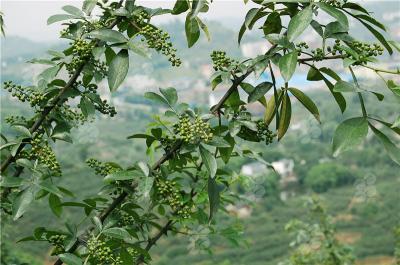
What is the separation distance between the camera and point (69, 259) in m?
1.02

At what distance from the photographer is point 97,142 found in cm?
3256

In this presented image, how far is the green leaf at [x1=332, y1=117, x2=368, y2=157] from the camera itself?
88cm

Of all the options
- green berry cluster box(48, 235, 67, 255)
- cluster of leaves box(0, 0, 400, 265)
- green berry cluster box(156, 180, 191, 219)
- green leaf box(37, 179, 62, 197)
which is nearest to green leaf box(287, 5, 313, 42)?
cluster of leaves box(0, 0, 400, 265)

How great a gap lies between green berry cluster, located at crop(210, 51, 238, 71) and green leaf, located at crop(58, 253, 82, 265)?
1.32ft

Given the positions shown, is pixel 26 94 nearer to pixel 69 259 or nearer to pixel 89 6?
pixel 89 6

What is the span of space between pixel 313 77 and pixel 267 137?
0.13m

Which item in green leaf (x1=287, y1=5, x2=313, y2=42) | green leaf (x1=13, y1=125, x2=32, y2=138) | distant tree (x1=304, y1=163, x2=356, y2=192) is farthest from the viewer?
distant tree (x1=304, y1=163, x2=356, y2=192)

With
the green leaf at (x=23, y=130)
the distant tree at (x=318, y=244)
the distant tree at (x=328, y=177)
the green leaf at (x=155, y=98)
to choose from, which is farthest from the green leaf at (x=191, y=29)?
the distant tree at (x=328, y=177)

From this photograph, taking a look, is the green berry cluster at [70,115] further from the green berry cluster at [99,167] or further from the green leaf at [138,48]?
the green leaf at [138,48]

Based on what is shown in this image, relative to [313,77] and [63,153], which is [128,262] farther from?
[63,153]

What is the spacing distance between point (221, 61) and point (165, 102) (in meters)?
0.13

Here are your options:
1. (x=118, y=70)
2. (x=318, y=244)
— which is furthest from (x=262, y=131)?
(x=318, y=244)

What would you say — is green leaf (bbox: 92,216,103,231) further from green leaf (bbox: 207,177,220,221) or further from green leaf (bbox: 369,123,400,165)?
green leaf (bbox: 369,123,400,165)

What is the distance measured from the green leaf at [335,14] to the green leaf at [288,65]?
0.08m
